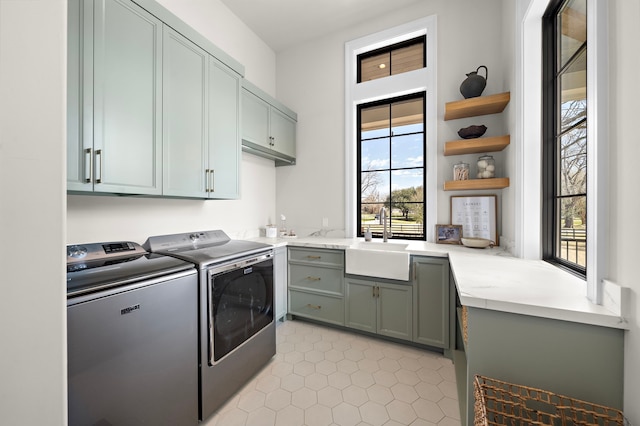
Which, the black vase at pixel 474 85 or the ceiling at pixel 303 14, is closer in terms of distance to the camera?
the black vase at pixel 474 85

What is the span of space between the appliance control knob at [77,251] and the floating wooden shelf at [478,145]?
2751mm

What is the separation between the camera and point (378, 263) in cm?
224

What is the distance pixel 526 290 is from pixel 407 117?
222cm

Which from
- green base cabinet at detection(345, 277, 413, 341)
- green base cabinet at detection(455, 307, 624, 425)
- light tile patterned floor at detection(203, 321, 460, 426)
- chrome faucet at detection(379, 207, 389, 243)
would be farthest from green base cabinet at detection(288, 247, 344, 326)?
green base cabinet at detection(455, 307, 624, 425)

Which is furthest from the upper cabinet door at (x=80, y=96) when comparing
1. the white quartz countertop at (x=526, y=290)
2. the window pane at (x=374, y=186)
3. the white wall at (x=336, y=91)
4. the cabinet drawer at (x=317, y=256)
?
the window pane at (x=374, y=186)

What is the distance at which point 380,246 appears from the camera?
8.70ft

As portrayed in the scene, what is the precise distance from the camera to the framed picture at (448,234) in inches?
97.1

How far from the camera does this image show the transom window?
2.77 meters

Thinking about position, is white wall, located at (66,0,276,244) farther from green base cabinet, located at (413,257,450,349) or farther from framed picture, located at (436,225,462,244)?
framed picture, located at (436,225,462,244)

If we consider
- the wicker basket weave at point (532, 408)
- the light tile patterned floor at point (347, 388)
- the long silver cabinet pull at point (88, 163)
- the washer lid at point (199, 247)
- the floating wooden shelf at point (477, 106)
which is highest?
the floating wooden shelf at point (477, 106)

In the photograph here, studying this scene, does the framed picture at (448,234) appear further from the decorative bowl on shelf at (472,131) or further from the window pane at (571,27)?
the window pane at (571,27)

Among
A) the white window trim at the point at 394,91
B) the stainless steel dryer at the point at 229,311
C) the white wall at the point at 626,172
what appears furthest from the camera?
the white window trim at the point at 394,91

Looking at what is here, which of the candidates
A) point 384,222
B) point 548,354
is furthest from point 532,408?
point 384,222

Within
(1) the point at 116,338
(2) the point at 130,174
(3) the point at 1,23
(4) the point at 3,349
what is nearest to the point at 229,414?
(1) the point at 116,338
